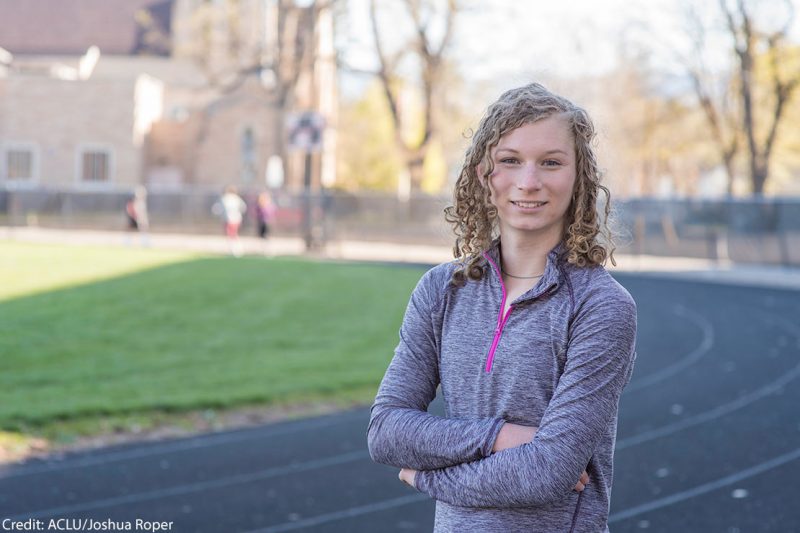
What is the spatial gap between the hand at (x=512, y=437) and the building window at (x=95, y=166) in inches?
2166

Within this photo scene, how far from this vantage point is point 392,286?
2170 centimetres

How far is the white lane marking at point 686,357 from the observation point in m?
12.8

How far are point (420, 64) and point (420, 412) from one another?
4830 cm

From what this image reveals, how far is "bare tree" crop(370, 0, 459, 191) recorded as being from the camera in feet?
154

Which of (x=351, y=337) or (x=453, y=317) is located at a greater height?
(x=453, y=317)

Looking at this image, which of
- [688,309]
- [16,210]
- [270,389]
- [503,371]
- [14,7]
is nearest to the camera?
[503,371]

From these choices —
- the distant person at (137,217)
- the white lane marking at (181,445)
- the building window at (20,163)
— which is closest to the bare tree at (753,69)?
the distant person at (137,217)

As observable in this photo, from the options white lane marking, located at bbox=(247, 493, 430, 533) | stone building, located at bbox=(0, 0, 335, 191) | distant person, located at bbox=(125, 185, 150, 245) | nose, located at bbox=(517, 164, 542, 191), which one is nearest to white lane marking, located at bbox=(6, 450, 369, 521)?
white lane marking, located at bbox=(247, 493, 430, 533)

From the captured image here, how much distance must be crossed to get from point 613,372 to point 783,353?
1358 cm

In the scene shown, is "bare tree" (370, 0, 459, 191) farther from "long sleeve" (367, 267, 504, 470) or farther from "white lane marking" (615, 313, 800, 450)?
"long sleeve" (367, 267, 504, 470)

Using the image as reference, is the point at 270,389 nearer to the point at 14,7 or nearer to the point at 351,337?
the point at 351,337

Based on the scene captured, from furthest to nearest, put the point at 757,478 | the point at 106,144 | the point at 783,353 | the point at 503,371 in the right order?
the point at 106,144 < the point at 783,353 < the point at 757,478 < the point at 503,371

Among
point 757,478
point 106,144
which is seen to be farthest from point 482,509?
point 106,144

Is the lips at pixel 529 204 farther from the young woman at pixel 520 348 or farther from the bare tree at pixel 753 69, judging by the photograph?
the bare tree at pixel 753 69
